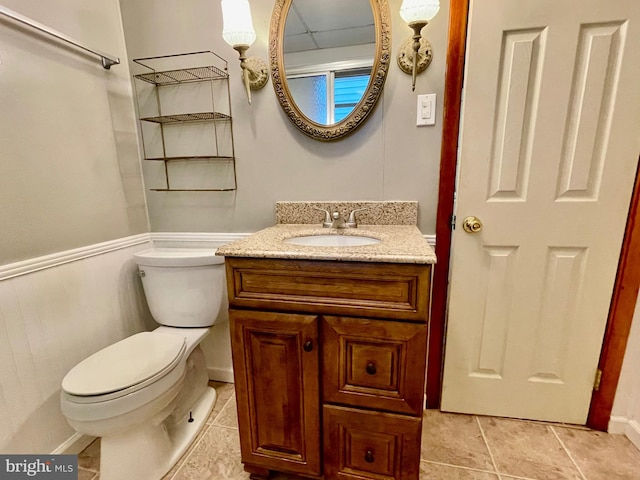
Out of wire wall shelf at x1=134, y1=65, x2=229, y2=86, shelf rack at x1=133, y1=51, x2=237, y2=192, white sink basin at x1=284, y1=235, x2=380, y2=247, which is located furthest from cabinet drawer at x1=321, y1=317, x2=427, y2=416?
wire wall shelf at x1=134, y1=65, x2=229, y2=86

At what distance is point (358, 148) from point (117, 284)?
1284mm

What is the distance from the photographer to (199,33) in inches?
53.6

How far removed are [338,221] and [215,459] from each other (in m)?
1.09

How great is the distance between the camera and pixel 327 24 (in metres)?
1.23

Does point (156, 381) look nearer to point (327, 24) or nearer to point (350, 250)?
point (350, 250)

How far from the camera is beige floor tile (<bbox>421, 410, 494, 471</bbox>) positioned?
1.18 meters

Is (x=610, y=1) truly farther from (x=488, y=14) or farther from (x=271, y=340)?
(x=271, y=340)

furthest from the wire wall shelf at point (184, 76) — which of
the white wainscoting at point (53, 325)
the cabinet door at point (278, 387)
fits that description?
the cabinet door at point (278, 387)

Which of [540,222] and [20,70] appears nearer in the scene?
[20,70]

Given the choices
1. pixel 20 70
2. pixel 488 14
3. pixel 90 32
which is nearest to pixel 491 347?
pixel 488 14

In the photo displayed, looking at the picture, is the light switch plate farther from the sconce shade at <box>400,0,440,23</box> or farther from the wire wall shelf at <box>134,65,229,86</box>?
the wire wall shelf at <box>134,65,229,86</box>

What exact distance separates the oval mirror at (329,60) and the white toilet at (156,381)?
776mm

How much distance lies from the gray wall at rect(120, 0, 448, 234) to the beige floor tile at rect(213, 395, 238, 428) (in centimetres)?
88

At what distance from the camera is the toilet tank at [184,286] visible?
130 centimetres
